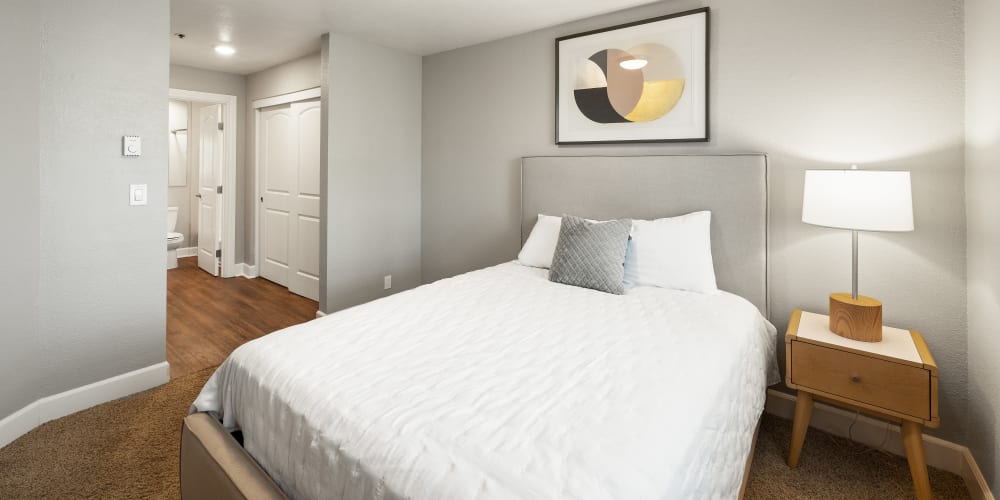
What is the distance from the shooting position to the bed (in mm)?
972

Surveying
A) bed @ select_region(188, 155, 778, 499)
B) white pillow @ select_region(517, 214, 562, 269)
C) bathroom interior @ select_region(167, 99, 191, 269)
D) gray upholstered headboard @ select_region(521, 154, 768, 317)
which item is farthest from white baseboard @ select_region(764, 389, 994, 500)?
bathroom interior @ select_region(167, 99, 191, 269)

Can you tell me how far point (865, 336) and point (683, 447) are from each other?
1.36 metres

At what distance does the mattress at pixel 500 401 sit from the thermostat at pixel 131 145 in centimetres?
162

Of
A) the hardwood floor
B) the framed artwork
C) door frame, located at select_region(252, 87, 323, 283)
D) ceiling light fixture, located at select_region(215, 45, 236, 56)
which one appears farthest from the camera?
door frame, located at select_region(252, 87, 323, 283)

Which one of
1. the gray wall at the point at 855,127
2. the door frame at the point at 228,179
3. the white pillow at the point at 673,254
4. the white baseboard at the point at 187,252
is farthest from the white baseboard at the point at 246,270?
the white pillow at the point at 673,254

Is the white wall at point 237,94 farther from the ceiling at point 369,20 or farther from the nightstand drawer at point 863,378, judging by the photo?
the nightstand drawer at point 863,378

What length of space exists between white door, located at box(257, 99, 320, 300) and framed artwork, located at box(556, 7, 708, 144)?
2507mm

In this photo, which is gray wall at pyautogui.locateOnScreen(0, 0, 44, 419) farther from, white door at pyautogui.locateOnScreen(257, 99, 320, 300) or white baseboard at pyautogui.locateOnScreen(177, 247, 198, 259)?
white baseboard at pyautogui.locateOnScreen(177, 247, 198, 259)

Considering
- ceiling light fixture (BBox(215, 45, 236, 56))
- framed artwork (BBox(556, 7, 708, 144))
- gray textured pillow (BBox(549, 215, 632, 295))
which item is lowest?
gray textured pillow (BBox(549, 215, 632, 295))

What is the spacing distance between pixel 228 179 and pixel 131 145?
293 centimetres

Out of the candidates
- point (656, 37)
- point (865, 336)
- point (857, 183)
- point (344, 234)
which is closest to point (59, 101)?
point (344, 234)

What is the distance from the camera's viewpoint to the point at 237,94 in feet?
16.8

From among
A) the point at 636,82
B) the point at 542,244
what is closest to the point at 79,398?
the point at 542,244

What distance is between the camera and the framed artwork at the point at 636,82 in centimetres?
264
